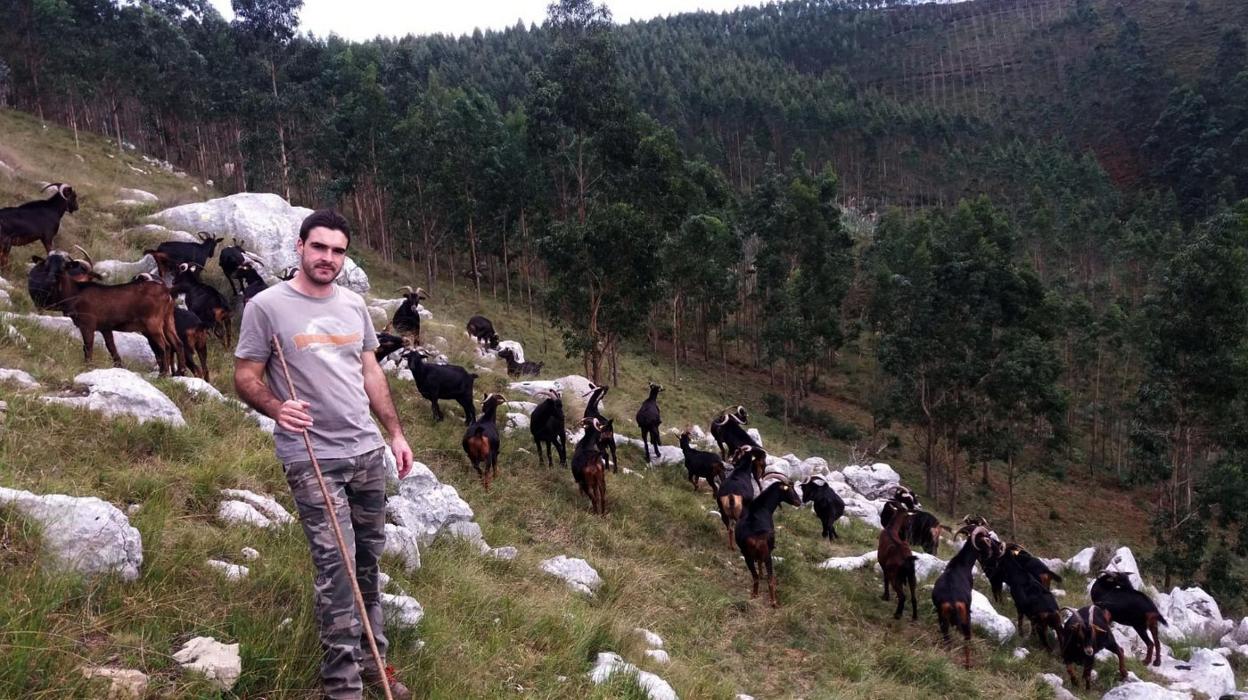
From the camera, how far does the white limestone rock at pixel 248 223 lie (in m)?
17.0

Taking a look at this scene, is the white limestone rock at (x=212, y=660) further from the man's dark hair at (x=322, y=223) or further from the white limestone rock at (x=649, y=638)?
the white limestone rock at (x=649, y=638)

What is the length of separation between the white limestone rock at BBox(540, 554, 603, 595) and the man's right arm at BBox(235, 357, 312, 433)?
402cm

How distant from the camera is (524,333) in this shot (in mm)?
32656

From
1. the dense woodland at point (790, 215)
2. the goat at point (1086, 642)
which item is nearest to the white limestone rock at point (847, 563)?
the goat at point (1086, 642)

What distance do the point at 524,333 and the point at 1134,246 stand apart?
1667 inches

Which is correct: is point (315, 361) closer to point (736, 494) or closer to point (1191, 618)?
point (736, 494)

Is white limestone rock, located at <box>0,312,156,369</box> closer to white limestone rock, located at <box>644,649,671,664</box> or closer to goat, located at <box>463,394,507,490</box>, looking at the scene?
goat, located at <box>463,394,507,490</box>

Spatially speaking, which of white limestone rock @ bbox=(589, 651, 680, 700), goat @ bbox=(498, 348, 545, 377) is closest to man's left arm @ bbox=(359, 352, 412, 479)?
white limestone rock @ bbox=(589, 651, 680, 700)

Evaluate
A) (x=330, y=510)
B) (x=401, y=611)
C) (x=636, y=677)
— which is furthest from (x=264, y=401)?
(x=636, y=677)

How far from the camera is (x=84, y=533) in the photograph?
3.81 metres

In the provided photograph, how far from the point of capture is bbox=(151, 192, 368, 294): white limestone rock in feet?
55.8

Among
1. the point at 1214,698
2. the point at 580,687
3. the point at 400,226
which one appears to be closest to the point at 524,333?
the point at 400,226

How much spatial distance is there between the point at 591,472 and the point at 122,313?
19.6 feet

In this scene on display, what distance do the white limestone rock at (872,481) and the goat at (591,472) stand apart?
35.9ft
